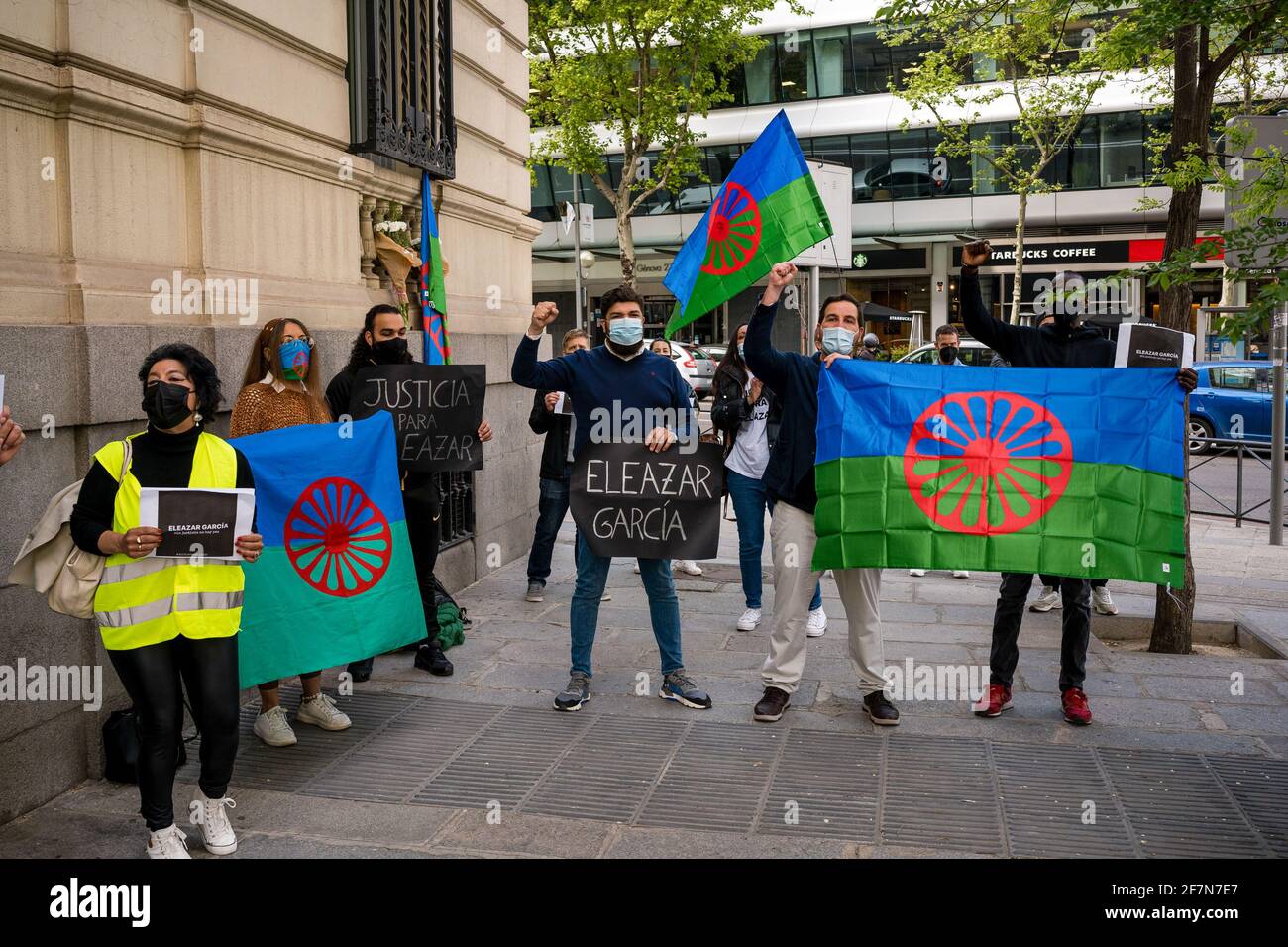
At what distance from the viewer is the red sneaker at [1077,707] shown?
5.97 meters

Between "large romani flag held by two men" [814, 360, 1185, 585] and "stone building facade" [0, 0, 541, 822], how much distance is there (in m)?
3.31

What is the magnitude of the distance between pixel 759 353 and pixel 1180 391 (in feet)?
7.06

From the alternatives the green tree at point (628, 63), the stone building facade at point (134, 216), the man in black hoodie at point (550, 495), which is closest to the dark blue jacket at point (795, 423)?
the stone building facade at point (134, 216)

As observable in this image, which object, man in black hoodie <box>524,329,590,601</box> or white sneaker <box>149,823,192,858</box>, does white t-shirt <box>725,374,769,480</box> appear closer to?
man in black hoodie <box>524,329,590,601</box>

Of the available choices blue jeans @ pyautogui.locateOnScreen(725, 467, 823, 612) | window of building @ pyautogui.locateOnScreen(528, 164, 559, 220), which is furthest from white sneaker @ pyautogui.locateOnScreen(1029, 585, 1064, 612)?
window of building @ pyautogui.locateOnScreen(528, 164, 559, 220)

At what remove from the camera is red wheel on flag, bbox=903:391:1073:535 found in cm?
599

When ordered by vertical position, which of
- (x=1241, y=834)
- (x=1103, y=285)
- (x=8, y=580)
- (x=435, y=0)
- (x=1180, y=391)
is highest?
(x=435, y=0)

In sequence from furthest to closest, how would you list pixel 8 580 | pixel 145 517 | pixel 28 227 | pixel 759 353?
pixel 759 353
pixel 28 227
pixel 8 580
pixel 145 517

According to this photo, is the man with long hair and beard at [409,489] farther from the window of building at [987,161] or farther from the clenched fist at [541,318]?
the window of building at [987,161]

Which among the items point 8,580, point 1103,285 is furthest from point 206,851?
point 1103,285

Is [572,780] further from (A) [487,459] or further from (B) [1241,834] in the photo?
(A) [487,459]

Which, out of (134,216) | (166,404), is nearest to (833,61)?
(134,216)

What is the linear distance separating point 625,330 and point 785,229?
3.25ft

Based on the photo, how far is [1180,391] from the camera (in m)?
6.02
